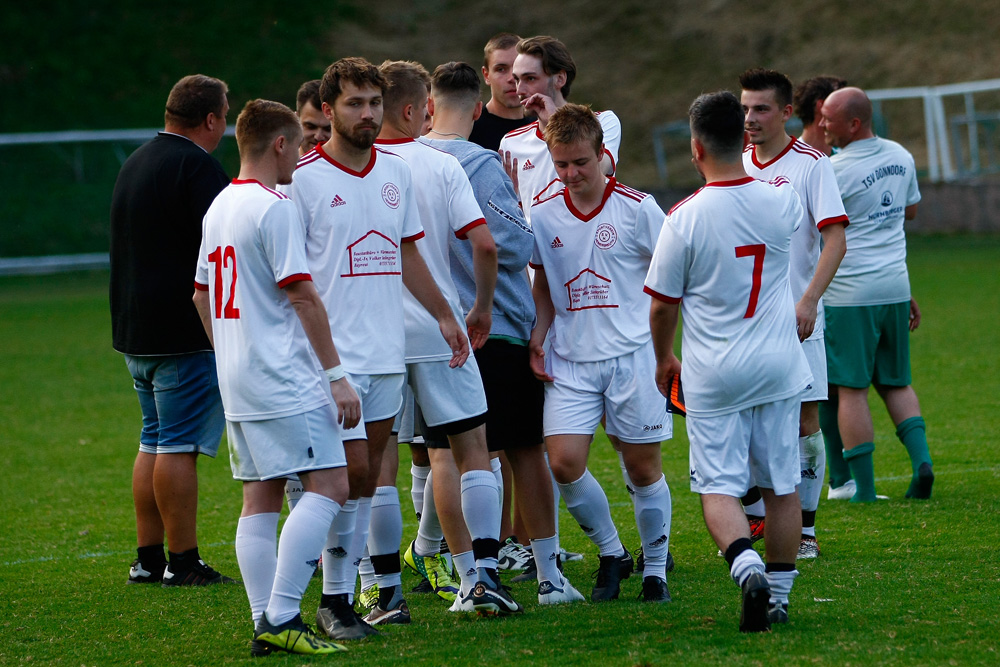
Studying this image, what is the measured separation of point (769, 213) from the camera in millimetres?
4387

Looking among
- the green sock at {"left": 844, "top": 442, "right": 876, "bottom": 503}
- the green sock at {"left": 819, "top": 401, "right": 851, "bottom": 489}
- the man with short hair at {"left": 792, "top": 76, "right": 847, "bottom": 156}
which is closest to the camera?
the green sock at {"left": 844, "top": 442, "right": 876, "bottom": 503}

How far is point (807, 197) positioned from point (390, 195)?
2203 mm

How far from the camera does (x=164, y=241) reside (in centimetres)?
582

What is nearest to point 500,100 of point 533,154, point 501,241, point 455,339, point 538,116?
point 533,154

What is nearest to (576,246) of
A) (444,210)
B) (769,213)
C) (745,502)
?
(444,210)

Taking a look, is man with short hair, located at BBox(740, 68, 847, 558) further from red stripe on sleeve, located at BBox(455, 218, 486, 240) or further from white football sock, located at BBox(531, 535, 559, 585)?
red stripe on sleeve, located at BBox(455, 218, 486, 240)

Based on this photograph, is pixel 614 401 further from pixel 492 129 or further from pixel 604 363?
pixel 492 129

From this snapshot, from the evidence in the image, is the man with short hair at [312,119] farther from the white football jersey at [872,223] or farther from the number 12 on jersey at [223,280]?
the white football jersey at [872,223]

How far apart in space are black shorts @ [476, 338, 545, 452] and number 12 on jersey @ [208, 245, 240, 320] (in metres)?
1.30

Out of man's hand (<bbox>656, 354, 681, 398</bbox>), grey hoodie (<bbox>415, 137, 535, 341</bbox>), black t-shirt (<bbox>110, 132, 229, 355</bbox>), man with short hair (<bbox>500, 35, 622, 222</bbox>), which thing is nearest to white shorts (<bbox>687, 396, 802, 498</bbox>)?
man's hand (<bbox>656, 354, 681, 398</bbox>)

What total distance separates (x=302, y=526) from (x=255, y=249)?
97 cm

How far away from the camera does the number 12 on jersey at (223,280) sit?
165 inches

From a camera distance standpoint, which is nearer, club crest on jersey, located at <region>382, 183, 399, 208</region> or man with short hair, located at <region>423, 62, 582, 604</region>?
club crest on jersey, located at <region>382, 183, 399, 208</region>

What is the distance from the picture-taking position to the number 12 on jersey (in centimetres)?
420
